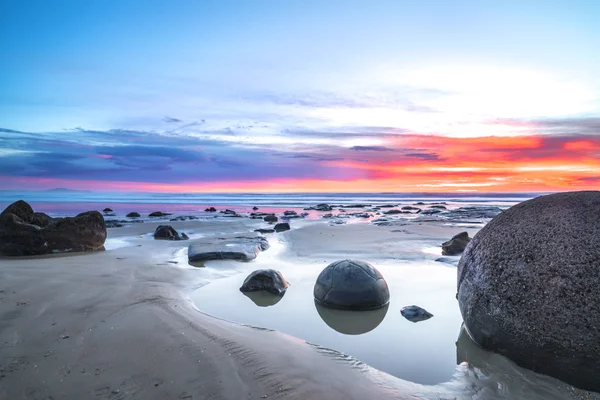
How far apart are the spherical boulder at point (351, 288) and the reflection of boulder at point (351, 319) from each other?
0.28 ft

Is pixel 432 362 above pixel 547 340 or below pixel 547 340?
below

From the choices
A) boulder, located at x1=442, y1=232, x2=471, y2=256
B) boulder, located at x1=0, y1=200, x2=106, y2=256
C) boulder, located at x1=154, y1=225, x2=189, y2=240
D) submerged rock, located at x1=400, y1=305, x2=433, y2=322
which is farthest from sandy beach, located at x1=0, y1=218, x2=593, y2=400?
boulder, located at x1=154, y1=225, x2=189, y2=240

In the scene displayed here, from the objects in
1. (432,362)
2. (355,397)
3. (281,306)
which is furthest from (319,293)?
(355,397)

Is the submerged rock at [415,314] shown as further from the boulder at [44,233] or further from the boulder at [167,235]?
the boulder at [167,235]

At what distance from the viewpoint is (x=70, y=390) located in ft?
8.56

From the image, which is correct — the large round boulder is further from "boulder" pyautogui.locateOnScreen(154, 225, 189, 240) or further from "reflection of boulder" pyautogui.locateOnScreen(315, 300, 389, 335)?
"boulder" pyautogui.locateOnScreen(154, 225, 189, 240)

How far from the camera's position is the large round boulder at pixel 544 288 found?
2996 millimetres

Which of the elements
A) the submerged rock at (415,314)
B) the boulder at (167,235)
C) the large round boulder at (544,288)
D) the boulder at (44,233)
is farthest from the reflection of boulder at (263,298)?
the boulder at (167,235)

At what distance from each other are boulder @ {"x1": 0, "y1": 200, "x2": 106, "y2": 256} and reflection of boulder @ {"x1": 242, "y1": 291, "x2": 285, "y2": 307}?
5.31 meters

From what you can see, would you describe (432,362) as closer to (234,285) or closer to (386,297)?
(386,297)

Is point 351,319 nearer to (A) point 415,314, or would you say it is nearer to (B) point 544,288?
(A) point 415,314

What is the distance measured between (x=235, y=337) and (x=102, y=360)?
1.15m

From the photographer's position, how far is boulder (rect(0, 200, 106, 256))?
26.0ft

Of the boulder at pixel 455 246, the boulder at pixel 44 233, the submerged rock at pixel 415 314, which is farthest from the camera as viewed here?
the boulder at pixel 455 246
